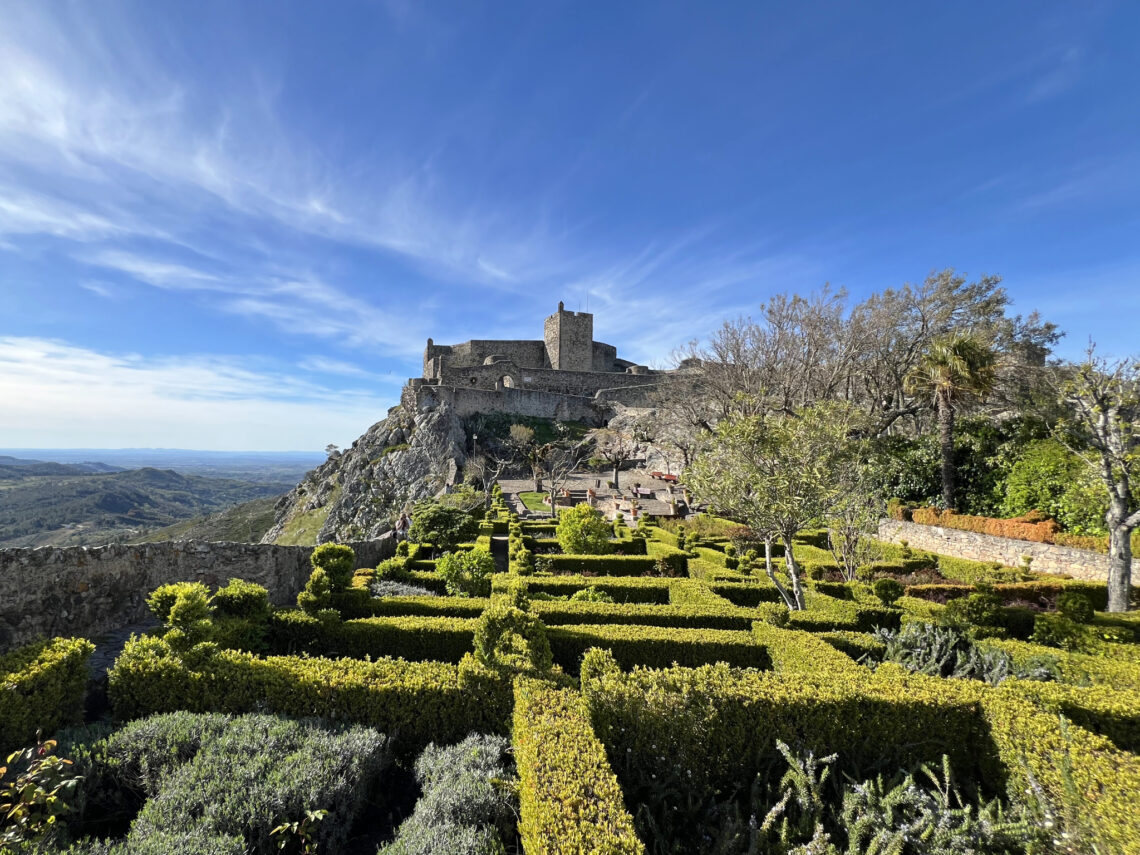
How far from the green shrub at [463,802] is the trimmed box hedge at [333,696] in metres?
0.31

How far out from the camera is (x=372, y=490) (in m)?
43.2

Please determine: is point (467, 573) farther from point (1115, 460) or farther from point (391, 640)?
point (1115, 460)

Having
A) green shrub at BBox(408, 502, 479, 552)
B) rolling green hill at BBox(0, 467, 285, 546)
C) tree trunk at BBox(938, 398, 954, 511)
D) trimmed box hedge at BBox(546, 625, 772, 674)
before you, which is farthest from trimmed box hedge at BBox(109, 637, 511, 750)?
rolling green hill at BBox(0, 467, 285, 546)

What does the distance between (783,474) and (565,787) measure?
761 centimetres

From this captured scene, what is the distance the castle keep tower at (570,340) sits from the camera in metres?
62.6

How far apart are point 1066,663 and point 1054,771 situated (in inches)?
136

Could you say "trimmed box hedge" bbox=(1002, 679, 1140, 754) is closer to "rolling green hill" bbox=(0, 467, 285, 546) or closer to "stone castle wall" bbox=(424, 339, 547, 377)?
"stone castle wall" bbox=(424, 339, 547, 377)

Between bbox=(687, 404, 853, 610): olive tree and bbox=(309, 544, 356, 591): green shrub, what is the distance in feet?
24.5

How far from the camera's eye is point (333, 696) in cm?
543

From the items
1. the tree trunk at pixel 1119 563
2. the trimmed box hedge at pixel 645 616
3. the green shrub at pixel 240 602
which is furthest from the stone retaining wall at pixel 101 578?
the tree trunk at pixel 1119 563

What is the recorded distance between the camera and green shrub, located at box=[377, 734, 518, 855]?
371cm

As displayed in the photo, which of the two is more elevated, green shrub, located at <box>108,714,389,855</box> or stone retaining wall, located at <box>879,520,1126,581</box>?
stone retaining wall, located at <box>879,520,1126,581</box>

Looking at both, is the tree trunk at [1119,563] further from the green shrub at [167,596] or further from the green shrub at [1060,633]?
the green shrub at [167,596]

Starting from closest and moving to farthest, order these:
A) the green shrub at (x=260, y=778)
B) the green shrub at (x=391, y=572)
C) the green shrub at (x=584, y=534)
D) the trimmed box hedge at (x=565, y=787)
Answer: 1. the trimmed box hedge at (x=565, y=787)
2. the green shrub at (x=260, y=778)
3. the green shrub at (x=391, y=572)
4. the green shrub at (x=584, y=534)
